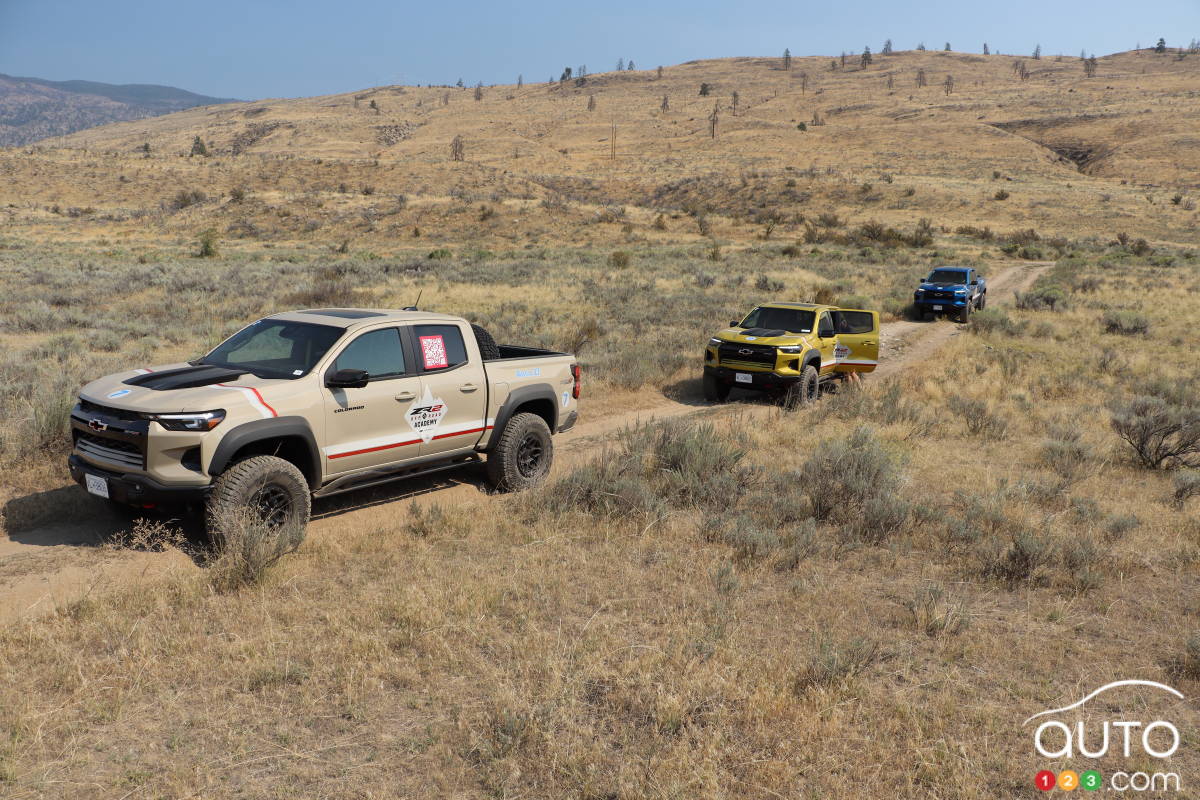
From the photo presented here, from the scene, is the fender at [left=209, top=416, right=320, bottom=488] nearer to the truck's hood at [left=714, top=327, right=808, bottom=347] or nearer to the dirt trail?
the dirt trail

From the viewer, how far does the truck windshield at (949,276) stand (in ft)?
82.9

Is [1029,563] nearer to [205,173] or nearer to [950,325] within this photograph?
[950,325]

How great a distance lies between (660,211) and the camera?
58.5m

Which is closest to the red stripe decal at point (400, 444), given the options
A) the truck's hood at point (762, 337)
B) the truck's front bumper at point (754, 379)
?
the truck's front bumper at point (754, 379)

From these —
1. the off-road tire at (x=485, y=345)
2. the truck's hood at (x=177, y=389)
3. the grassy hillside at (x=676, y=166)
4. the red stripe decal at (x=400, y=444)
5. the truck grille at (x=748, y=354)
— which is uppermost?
the grassy hillside at (x=676, y=166)

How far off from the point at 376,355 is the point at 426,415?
2.34ft

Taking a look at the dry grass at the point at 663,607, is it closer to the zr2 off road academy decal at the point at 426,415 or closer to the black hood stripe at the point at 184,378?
the zr2 off road academy decal at the point at 426,415

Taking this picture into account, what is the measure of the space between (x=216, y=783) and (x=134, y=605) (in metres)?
2.09

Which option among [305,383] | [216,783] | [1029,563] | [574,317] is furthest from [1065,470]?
[574,317]

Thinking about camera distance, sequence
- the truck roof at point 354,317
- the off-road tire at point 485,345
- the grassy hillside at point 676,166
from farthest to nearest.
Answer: the grassy hillside at point 676,166, the off-road tire at point 485,345, the truck roof at point 354,317

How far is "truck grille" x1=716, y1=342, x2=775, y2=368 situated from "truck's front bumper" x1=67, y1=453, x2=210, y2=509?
9033 mm

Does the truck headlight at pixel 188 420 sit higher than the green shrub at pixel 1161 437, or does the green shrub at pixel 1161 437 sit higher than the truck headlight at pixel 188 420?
the truck headlight at pixel 188 420

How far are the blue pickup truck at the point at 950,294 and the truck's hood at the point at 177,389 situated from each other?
22.3m

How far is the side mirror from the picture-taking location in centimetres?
668
